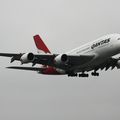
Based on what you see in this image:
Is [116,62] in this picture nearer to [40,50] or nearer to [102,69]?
[102,69]

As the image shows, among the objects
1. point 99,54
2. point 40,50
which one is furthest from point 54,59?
point 40,50

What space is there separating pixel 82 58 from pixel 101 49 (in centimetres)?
248

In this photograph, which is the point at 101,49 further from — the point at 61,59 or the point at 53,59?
the point at 53,59

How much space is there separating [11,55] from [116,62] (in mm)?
12099

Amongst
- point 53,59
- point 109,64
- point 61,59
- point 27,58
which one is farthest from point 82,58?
point 27,58

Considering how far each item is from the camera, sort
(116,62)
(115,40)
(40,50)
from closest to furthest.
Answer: (115,40)
(116,62)
(40,50)

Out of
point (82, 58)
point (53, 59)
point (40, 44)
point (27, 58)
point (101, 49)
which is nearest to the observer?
point (101, 49)

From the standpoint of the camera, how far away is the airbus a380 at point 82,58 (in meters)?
60.1

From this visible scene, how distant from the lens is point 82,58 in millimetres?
61625

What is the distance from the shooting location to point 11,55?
200ft

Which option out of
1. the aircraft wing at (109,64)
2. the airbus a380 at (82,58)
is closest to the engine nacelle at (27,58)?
the airbus a380 at (82,58)

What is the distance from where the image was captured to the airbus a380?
60094mm

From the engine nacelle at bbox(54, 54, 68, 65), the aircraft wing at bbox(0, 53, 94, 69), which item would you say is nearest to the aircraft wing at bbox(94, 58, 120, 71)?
the aircraft wing at bbox(0, 53, 94, 69)

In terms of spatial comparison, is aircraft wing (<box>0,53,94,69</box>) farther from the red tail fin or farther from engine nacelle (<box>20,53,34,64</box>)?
the red tail fin
